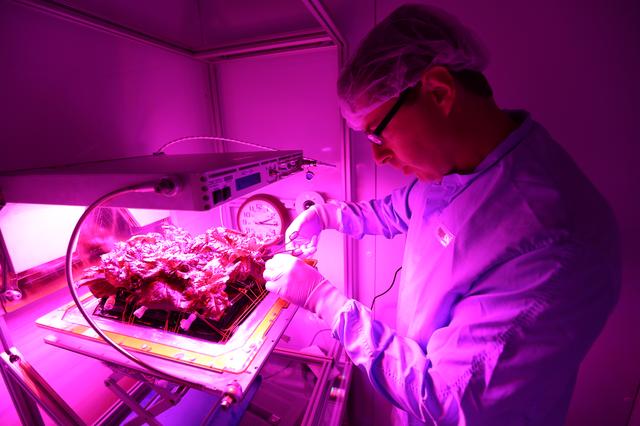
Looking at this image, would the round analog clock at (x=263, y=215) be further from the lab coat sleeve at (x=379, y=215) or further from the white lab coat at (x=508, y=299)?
the white lab coat at (x=508, y=299)

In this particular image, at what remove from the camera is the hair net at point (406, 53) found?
0.84m

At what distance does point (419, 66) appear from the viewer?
0.84 meters

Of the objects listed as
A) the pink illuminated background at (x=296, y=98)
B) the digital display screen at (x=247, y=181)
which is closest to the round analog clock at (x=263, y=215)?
the pink illuminated background at (x=296, y=98)

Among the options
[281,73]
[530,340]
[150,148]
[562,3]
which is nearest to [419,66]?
[530,340]

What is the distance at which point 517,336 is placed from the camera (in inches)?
26.8

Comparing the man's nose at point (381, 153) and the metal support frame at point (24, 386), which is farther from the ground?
the man's nose at point (381, 153)

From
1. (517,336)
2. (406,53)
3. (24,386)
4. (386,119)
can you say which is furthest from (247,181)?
(24,386)

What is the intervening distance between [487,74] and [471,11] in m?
0.31

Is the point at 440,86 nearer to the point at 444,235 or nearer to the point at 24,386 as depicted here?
the point at 444,235

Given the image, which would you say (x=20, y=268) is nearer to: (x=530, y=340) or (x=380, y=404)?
(x=530, y=340)

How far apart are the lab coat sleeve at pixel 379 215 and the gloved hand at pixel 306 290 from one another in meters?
0.49

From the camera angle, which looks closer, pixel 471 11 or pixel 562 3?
pixel 562 3

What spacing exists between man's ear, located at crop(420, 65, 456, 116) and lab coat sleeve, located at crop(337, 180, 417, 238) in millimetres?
636

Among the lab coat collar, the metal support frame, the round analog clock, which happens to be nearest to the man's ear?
the lab coat collar
